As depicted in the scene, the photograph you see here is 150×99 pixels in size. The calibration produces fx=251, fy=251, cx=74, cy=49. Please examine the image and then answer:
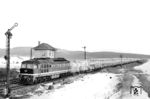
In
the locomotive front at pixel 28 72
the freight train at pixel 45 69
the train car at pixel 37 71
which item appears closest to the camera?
the locomotive front at pixel 28 72

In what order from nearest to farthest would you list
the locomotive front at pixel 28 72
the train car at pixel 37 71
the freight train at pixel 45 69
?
the locomotive front at pixel 28 72
the train car at pixel 37 71
the freight train at pixel 45 69

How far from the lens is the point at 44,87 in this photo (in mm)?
36531

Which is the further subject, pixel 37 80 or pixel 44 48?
pixel 44 48

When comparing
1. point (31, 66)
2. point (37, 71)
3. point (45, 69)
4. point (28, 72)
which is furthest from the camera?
point (45, 69)

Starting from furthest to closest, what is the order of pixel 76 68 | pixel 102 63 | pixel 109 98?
pixel 102 63 < pixel 76 68 < pixel 109 98

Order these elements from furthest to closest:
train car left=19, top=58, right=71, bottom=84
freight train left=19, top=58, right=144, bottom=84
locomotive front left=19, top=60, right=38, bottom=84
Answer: freight train left=19, top=58, right=144, bottom=84, train car left=19, top=58, right=71, bottom=84, locomotive front left=19, top=60, right=38, bottom=84

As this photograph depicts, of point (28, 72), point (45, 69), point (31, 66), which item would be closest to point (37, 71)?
point (31, 66)

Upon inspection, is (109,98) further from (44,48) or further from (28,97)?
(44,48)

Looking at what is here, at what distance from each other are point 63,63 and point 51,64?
27.9ft

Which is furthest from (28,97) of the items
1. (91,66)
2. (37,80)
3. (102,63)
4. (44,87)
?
(102,63)

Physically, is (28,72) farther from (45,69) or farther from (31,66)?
(45,69)

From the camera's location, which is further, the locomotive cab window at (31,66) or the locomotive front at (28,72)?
the locomotive cab window at (31,66)

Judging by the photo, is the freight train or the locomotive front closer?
the locomotive front

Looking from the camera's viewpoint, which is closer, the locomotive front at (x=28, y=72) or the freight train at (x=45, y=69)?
the locomotive front at (x=28, y=72)
